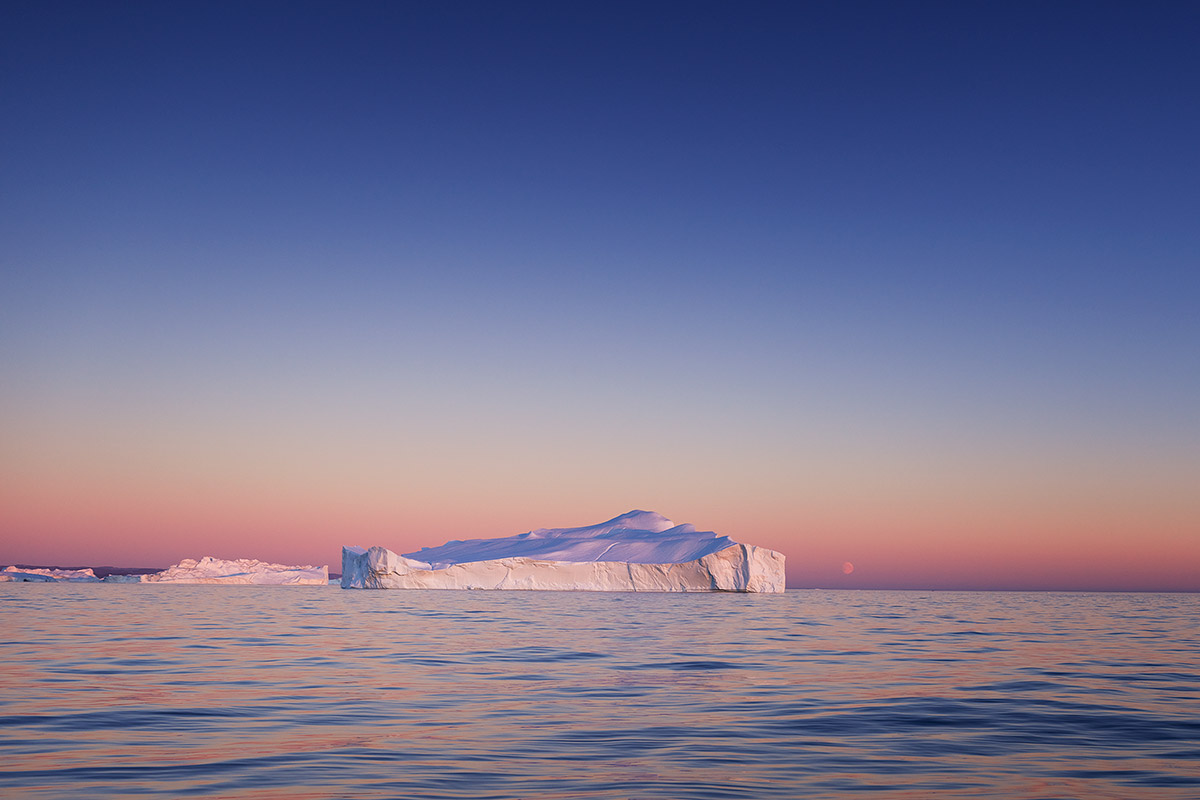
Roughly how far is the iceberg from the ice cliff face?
4099 mm

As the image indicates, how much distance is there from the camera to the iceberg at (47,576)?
76250mm

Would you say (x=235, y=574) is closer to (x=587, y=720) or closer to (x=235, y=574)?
(x=235, y=574)

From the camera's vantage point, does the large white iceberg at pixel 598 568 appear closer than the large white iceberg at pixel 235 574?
Yes

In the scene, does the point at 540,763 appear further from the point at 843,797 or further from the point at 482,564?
the point at 482,564

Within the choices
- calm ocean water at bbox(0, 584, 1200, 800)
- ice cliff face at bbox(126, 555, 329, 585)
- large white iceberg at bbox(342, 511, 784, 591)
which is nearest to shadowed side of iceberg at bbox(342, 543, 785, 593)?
large white iceberg at bbox(342, 511, 784, 591)

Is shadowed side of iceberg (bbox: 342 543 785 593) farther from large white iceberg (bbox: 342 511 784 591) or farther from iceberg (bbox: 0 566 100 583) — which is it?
iceberg (bbox: 0 566 100 583)

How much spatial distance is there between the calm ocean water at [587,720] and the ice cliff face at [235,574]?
213ft

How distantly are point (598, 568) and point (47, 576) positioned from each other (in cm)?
5151

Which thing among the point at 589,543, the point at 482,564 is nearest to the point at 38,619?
the point at 482,564

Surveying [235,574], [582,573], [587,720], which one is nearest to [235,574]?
[235,574]

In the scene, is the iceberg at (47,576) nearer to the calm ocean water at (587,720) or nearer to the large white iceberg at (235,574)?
the large white iceberg at (235,574)

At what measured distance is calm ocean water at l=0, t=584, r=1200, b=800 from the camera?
5.32 metres

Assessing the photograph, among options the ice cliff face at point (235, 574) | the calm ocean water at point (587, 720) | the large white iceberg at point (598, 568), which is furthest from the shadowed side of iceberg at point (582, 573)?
the calm ocean water at point (587, 720)

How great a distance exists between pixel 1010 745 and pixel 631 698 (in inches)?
134
